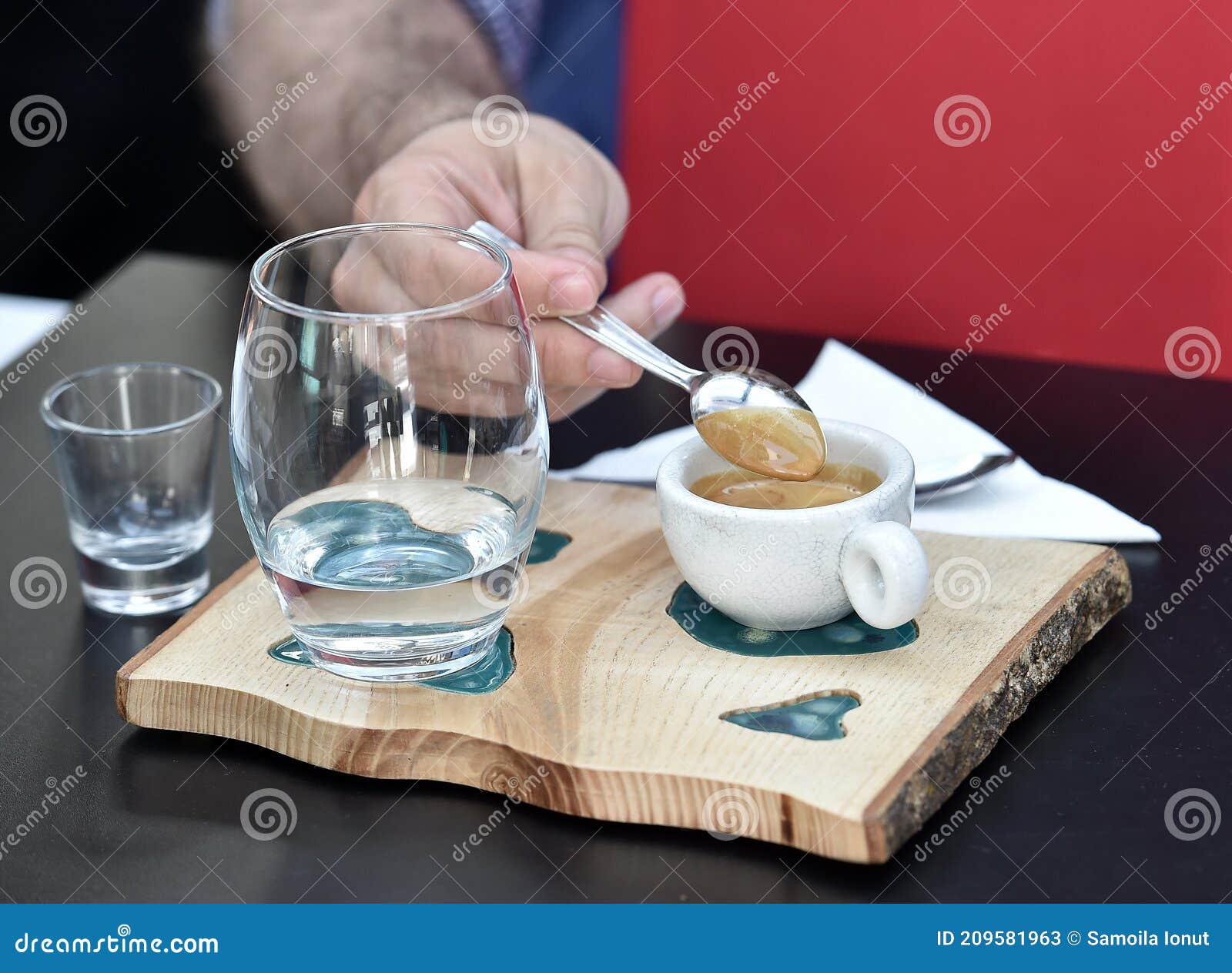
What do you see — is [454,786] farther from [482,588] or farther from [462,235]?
[462,235]

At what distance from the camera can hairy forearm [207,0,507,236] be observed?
1.39m

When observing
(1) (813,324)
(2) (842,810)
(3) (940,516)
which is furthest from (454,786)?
(1) (813,324)

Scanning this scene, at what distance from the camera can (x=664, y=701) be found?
74 centimetres

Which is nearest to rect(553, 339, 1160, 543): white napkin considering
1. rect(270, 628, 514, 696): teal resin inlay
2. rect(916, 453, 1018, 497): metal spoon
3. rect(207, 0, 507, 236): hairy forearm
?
rect(916, 453, 1018, 497): metal spoon

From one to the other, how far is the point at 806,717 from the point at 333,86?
3.39 feet

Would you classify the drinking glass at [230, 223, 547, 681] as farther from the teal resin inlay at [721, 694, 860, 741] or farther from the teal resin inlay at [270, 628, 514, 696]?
the teal resin inlay at [721, 694, 860, 741]

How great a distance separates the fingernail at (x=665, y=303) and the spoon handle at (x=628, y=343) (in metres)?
0.12

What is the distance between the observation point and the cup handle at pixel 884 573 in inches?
28.8

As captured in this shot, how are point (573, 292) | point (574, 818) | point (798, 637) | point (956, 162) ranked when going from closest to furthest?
point (574, 818) → point (798, 637) → point (573, 292) → point (956, 162)

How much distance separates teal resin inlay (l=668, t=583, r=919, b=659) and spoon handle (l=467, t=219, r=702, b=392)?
161 mm

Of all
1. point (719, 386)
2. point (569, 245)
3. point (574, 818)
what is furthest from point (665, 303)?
point (574, 818)

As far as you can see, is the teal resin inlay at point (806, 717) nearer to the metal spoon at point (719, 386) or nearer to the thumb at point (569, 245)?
the metal spoon at point (719, 386)

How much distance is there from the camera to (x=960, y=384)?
1.19m

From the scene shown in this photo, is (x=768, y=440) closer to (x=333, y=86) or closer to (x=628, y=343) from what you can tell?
(x=628, y=343)
